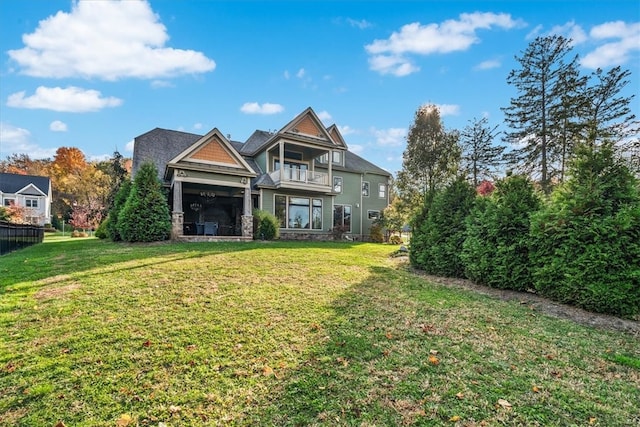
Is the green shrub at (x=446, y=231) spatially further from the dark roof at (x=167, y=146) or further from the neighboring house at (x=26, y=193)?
the neighboring house at (x=26, y=193)

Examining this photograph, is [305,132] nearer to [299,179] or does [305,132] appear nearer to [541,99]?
[299,179]

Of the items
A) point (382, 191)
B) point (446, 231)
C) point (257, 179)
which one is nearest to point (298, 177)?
point (257, 179)

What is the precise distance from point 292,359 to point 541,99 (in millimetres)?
24063

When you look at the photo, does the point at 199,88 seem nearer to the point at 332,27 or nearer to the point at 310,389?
the point at 332,27

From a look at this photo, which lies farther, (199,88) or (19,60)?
(199,88)

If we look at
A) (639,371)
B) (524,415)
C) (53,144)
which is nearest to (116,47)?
(524,415)

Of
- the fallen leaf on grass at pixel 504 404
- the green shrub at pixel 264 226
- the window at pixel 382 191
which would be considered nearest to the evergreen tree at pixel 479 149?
the window at pixel 382 191

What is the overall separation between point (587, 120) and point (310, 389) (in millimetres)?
23943

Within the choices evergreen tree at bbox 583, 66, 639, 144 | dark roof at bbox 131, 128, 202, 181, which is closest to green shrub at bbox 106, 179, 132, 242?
dark roof at bbox 131, 128, 202, 181

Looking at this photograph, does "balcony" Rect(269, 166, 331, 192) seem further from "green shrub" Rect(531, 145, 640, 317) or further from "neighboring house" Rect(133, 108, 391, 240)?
"green shrub" Rect(531, 145, 640, 317)

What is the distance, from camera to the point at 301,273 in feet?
24.4

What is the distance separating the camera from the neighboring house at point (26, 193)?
35531 millimetres

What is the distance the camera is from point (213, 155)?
15547mm

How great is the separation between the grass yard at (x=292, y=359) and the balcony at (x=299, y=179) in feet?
40.8
